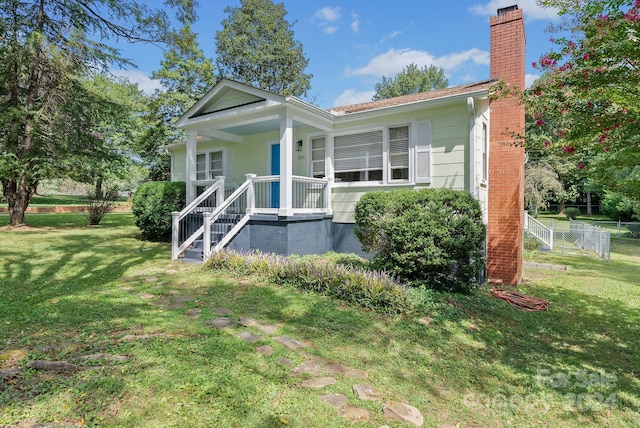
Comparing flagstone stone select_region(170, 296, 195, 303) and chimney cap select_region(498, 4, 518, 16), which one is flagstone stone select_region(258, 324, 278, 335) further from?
chimney cap select_region(498, 4, 518, 16)

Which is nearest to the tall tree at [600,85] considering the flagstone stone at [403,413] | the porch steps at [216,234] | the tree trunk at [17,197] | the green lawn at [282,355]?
the green lawn at [282,355]

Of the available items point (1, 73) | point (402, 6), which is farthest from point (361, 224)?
point (1, 73)

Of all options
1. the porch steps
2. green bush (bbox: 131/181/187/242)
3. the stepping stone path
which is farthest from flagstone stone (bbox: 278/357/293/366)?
green bush (bbox: 131/181/187/242)

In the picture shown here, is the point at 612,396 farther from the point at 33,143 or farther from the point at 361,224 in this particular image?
the point at 33,143

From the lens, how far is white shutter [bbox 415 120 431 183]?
796 cm

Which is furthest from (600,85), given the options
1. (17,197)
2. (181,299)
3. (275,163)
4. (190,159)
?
(17,197)

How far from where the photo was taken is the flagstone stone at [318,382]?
112 inches

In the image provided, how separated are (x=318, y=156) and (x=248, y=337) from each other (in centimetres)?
689

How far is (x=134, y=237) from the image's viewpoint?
1186 centimetres

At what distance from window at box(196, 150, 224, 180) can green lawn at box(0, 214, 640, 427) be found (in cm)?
664

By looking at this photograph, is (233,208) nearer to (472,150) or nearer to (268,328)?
(268,328)

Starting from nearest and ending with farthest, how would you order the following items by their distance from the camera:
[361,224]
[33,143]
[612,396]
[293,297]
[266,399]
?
[266,399] → [612,396] → [293,297] → [361,224] → [33,143]

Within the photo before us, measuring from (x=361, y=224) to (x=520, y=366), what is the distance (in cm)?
352

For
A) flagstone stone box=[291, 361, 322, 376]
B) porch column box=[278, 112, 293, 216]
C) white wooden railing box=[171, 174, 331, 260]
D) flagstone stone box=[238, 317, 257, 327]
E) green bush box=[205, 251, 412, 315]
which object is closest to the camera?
flagstone stone box=[291, 361, 322, 376]
